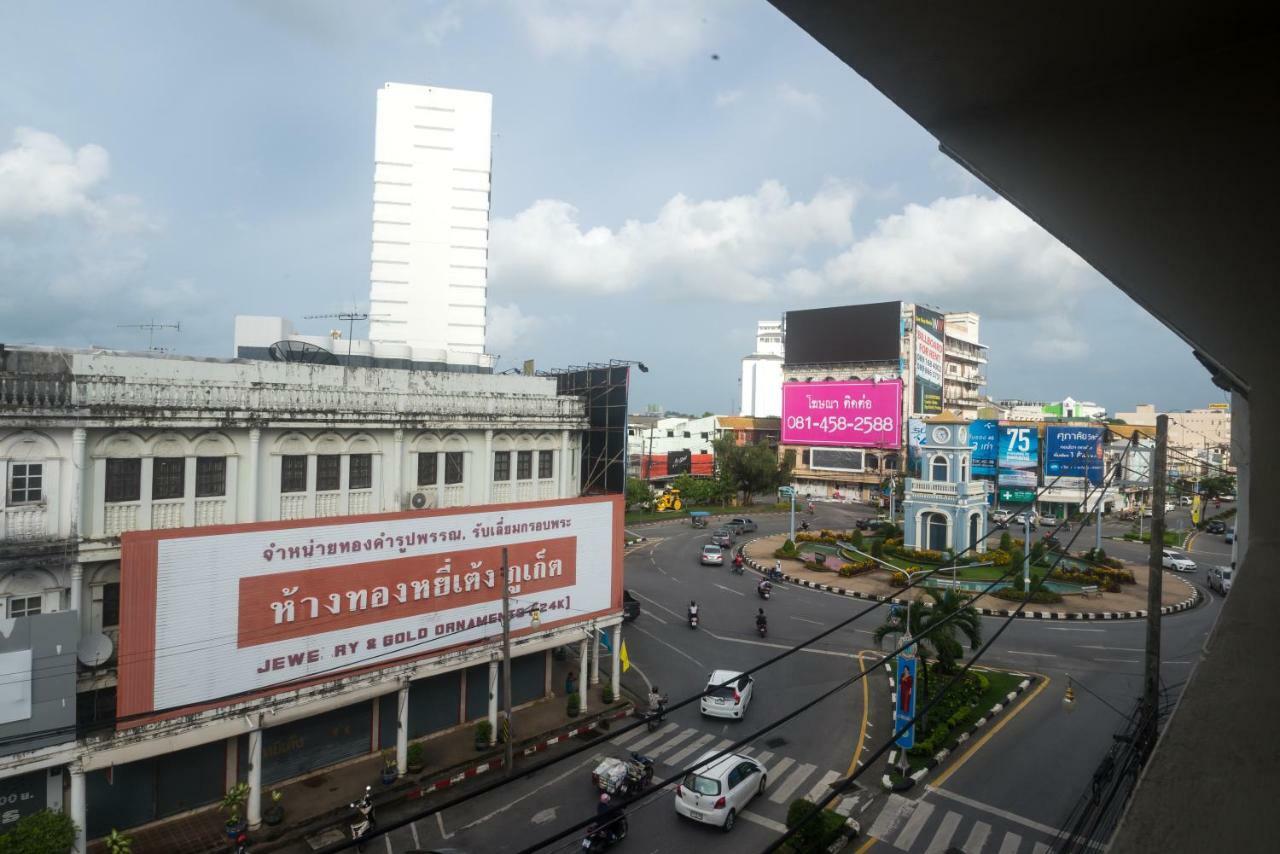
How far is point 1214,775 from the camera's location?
1.96 meters

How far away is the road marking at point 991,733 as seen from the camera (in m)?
11.4

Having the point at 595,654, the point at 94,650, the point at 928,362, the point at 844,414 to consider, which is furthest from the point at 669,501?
the point at 94,650

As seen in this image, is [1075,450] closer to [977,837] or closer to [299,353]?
[977,837]

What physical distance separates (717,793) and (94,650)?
907 centimetres

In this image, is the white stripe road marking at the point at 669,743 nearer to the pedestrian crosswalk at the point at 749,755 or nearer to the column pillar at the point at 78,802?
the pedestrian crosswalk at the point at 749,755

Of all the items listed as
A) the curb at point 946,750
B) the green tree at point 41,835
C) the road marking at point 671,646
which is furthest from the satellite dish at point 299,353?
the curb at point 946,750

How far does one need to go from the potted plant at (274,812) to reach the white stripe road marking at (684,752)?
20.6 feet

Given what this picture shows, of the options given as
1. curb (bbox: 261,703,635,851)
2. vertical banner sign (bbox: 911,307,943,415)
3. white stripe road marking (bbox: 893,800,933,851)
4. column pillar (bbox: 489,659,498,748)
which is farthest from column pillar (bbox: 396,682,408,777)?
vertical banner sign (bbox: 911,307,943,415)

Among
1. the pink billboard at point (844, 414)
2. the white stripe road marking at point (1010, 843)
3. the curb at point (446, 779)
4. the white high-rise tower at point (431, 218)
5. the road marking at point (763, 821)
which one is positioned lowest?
the curb at point (446, 779)

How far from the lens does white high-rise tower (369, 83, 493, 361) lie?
1748 centimetres

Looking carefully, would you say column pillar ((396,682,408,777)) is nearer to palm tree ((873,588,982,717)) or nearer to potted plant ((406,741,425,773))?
potted plant ((406,741,425,773))

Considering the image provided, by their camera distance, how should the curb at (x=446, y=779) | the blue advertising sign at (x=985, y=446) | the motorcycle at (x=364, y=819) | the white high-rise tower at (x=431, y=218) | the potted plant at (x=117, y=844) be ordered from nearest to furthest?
the potted plant at (x=117, y=844) → the motorcycle at (x=364, y=819) → the curb at (x=446, y=779) → the white high-rise tower at (x=431, y=218) → the blue advertising sign at (x=985, y=446)

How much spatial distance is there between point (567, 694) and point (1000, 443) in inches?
1497

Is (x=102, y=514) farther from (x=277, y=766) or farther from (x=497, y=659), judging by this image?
(x=497, y=659)
